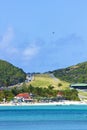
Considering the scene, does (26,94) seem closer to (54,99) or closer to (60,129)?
(54,99)

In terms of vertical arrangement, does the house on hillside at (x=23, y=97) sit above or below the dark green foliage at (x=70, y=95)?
below

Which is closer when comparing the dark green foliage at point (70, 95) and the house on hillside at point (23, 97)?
the house on hillside at point (23, 97)

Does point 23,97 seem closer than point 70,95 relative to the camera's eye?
Yes

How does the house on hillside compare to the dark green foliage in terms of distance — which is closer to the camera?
the house on hillside

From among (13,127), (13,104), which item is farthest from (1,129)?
(13,104)

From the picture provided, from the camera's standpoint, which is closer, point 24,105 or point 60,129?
point 60,129

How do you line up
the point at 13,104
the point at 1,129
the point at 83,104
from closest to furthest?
1. the point at 1,129
2. the point at 13,104
3. the point at 83,104

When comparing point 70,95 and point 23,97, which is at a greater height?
point 70,95

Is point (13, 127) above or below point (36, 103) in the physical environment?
below

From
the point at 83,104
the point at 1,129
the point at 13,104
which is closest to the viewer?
the point at 1,129

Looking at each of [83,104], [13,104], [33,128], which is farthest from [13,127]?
[83,104]

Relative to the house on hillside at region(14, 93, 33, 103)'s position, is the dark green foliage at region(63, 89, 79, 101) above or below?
above
